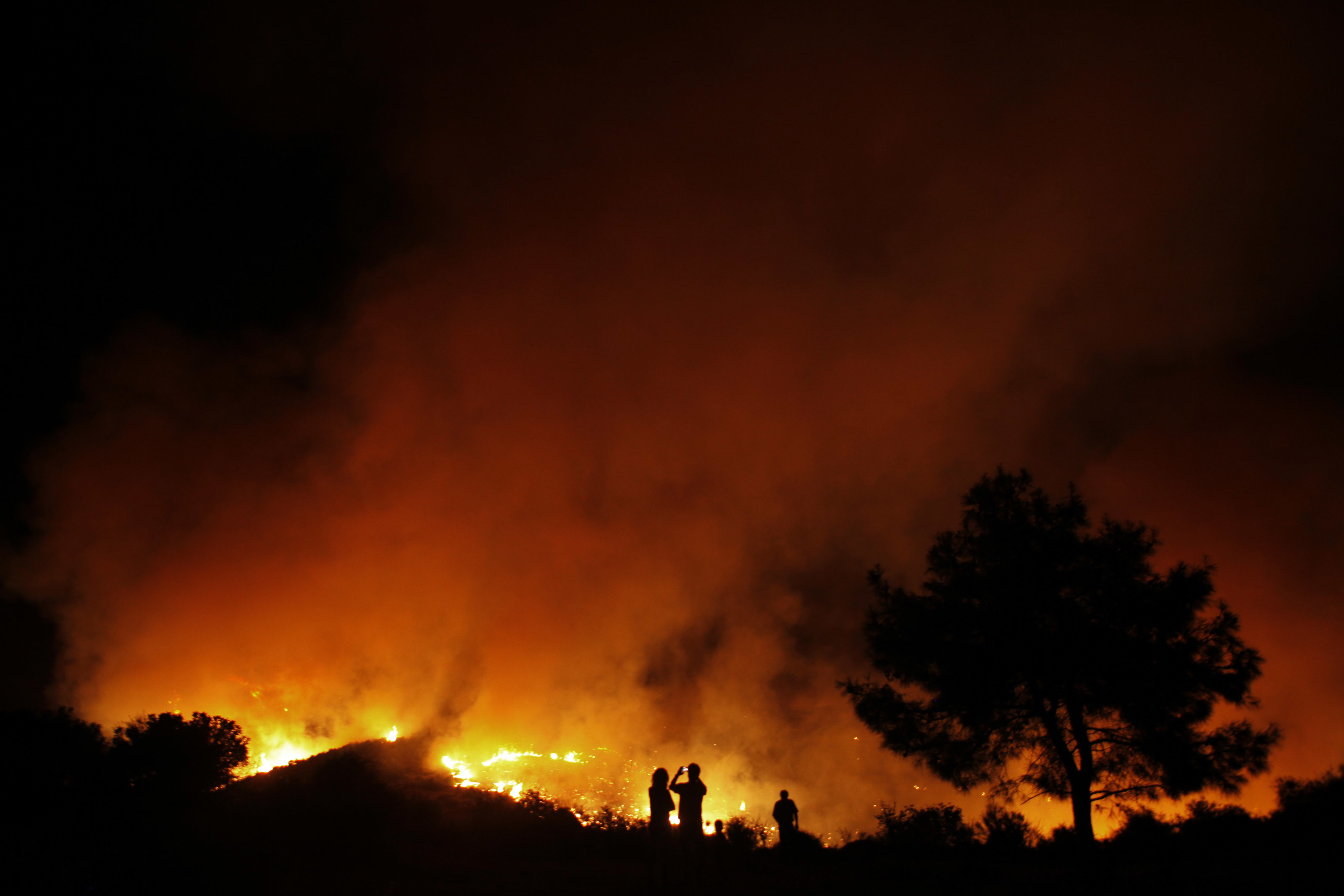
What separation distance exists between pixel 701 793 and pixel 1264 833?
11577 millimetres

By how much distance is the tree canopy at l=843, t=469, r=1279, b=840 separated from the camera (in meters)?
11.2

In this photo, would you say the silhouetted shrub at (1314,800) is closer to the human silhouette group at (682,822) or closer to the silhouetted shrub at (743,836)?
the silhouetted shrub at (743,836)

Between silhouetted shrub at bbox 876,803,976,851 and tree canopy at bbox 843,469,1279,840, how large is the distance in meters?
3.39

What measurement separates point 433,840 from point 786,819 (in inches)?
350

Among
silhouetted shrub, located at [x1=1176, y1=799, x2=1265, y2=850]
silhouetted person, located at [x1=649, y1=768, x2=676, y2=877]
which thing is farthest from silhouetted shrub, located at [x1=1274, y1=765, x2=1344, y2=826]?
silhouetted person, located at [x1=649, y1=768, x2=676, y2=877]

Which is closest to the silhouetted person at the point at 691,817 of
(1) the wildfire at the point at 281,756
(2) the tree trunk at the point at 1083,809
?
(2) the tree trunk at the point at 1083,809

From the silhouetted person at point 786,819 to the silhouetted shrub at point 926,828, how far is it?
310cm

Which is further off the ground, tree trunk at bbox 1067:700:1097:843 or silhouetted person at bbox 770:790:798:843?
tree trunk at bbox 1067:700:1097:843

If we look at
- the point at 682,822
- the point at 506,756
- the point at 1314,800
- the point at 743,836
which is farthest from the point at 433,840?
the point at 1314,800

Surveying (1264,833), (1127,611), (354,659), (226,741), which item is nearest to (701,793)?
(1127,611)

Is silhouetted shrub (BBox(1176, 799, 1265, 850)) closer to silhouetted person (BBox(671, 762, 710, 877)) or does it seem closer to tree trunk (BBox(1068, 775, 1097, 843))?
tree trunk (BBox(1068, 775, 1097, 843))

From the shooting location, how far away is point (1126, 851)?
1316 centimetres

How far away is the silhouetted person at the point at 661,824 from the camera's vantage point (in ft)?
33.3

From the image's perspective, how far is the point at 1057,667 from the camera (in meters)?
11.3
